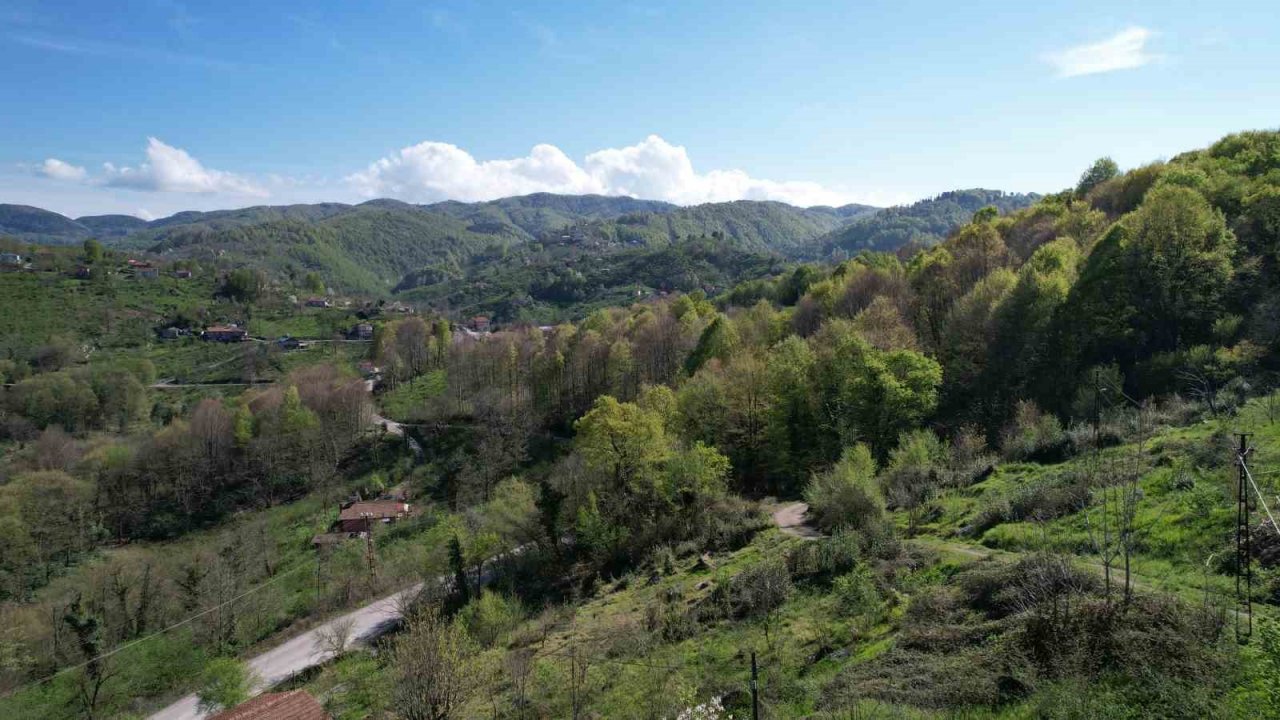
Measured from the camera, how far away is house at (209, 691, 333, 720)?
18453mm

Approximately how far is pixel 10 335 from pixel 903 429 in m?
144

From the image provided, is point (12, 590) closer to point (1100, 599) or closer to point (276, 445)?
point (276, 445)

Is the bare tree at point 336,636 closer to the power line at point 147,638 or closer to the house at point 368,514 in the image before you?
the power line at point 147,638

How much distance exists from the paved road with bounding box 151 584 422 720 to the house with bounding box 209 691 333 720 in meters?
11.2

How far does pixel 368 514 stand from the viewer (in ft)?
167

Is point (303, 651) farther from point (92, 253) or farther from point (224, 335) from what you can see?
point (92, 253)

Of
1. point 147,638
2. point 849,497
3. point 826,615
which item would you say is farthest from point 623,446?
point 147,638

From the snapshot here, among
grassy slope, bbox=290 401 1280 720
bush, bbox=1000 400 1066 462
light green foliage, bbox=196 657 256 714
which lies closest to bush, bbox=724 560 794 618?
grassy slope, bbox=290 401 1280 720

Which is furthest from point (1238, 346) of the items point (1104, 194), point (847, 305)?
point (1104, 194)

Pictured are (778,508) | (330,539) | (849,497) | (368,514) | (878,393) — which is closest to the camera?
(849,497)

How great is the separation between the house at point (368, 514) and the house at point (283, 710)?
30777mm

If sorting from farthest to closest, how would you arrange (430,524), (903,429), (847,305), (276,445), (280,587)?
(276,445), (847,305), (430,524), (280,587), (903,429)

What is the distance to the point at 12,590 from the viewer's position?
150ft

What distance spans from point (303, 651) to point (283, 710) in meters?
16.4
